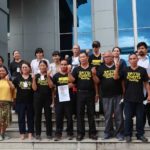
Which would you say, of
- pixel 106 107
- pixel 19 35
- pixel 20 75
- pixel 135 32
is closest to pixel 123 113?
pixel 106 107

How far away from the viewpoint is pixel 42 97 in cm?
831

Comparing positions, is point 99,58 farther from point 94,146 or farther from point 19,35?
point 19,35

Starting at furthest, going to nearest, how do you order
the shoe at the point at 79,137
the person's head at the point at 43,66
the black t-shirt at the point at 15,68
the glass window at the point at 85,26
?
the glass window at the point at 85,26, the black t-shirt at the point at 15,68, the person's head at the point at 43,66, the shoe at the point at 79,137

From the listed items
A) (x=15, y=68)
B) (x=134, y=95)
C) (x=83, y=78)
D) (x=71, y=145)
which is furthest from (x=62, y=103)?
(x=15, y=68)

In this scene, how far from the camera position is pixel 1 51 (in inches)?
460

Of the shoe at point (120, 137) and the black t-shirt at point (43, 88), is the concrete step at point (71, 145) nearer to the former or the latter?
the shoe at point (120, 137)

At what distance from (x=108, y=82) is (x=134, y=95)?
0.64 meters

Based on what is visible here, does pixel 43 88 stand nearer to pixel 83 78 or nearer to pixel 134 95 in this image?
pixel 83 78

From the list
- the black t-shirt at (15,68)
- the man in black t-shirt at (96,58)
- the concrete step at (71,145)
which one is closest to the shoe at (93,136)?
the concrete step at (71,145)

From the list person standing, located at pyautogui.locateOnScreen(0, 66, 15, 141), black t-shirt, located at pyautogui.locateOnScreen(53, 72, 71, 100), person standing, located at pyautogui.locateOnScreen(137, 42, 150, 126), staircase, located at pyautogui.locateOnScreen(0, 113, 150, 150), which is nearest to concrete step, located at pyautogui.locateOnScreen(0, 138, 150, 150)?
staircase, located at pyautogui.locateOnScreen(0, 113, 150, 150)

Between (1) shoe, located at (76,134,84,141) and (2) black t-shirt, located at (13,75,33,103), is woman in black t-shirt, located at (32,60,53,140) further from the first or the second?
(1) shoe, located at (76,134,84,141)

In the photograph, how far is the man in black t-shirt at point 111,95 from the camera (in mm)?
8023

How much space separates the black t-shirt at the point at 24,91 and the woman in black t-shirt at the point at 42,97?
0.16 m

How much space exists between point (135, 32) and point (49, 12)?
3856 millimetres
